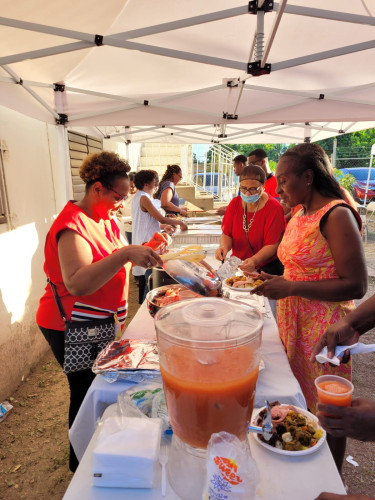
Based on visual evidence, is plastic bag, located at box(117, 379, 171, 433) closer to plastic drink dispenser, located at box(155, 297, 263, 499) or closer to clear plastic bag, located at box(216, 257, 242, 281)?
plastic drink dispenser, located at box(155, 297, 263, 499)

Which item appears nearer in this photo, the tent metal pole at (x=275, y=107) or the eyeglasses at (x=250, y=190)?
the eyeglasses at (x=250, y=190)

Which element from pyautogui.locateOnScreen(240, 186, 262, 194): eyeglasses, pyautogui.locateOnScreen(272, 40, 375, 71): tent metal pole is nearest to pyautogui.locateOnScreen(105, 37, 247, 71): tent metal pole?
pyautogui.locateOnScreen(272, 40, 375, 71): tent metal pole

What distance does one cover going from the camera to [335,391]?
3.18 ft

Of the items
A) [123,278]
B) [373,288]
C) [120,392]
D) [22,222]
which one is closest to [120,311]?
[123,278]

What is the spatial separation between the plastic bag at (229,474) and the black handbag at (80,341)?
1.22 meters

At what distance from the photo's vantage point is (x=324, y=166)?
200 centimetres

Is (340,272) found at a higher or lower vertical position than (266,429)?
higher

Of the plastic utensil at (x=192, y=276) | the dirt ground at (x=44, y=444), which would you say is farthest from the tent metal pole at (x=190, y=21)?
the dirt ground at (x=44, y=444)

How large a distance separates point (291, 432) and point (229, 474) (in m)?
0.44

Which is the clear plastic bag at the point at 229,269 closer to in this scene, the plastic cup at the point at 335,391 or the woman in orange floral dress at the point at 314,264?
the woman in orange floral dress at the point at 314,264

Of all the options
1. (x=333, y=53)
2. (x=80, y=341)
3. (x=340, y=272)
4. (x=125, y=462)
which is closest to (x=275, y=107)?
(x=333, y=53)

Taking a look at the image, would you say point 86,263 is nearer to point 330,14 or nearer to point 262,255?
point 262,255

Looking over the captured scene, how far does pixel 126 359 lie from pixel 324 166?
1563 millimetres

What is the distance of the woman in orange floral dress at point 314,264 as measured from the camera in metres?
1.72
